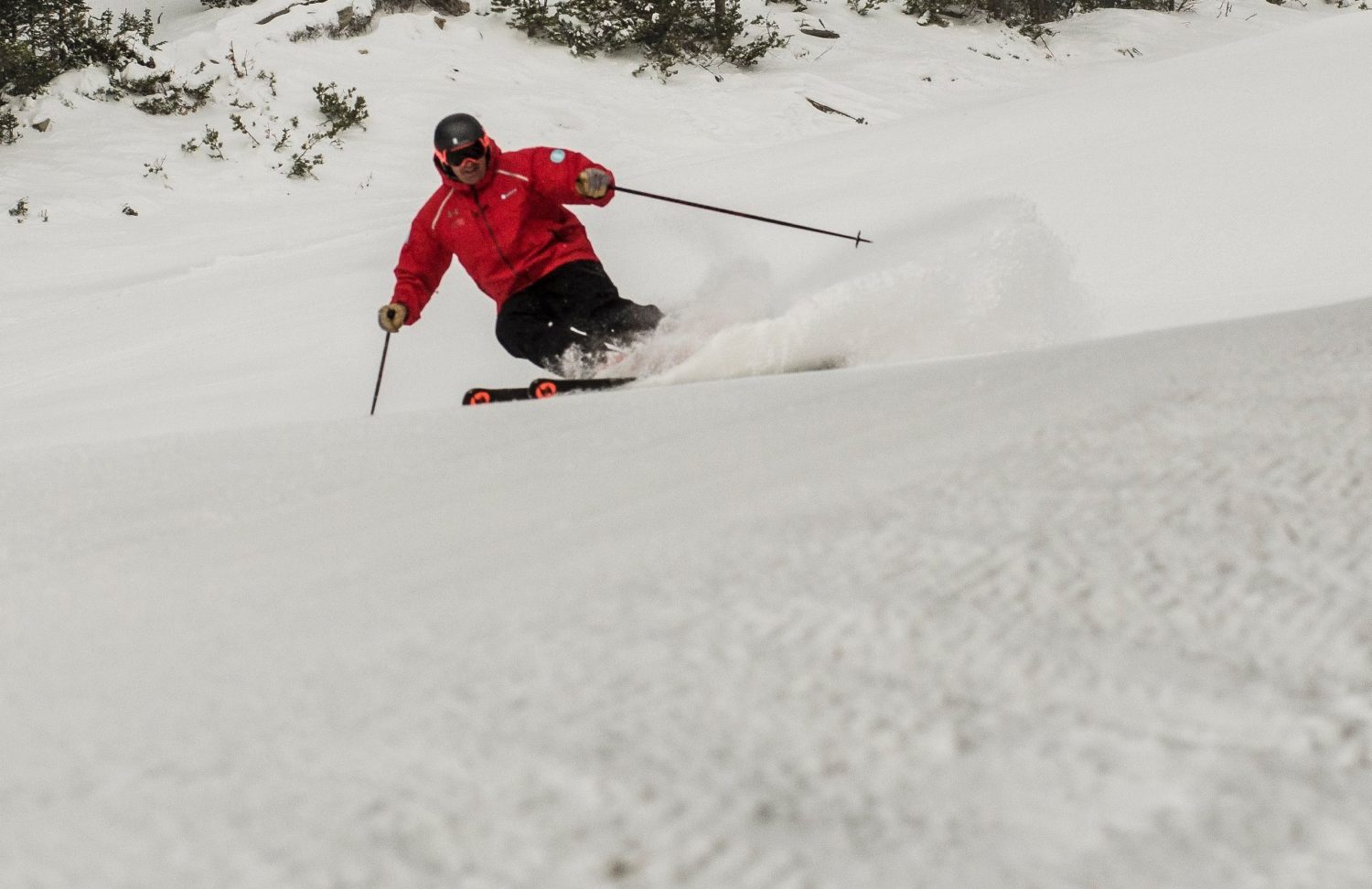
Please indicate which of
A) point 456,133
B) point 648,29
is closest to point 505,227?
point 456,133

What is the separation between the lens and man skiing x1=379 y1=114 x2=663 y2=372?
4.16m

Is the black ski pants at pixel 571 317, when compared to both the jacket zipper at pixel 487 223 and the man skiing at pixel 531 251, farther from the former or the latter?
the jacket zipper at pixel 487 223

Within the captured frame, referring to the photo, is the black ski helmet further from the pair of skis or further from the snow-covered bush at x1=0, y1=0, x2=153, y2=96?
the snow-covered bush at x1=0, y1=0, x2=153, y2=96

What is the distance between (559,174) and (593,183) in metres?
0.18

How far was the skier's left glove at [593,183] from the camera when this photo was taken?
4.12 m

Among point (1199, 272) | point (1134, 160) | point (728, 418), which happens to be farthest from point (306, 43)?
point (728, 418)

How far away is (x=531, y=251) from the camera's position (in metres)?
4.30

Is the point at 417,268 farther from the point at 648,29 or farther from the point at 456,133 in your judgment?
the point at 648,29

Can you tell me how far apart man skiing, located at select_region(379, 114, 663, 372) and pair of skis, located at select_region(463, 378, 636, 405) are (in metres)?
0.56

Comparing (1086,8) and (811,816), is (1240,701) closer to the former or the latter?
(811,816)

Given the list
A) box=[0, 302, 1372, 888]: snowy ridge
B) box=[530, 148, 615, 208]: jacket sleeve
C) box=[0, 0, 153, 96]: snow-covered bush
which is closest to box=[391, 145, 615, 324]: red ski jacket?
box=[530, 148, 615, 208]: jacket sleeve

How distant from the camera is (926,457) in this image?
1.13 meters

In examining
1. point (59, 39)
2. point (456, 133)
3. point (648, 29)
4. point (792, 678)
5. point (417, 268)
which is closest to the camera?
point (792, 678)

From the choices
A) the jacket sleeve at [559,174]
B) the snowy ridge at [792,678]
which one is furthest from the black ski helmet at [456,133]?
the snowy ridge at [792,678]
